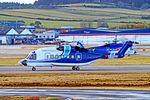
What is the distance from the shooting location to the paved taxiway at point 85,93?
76.5ft

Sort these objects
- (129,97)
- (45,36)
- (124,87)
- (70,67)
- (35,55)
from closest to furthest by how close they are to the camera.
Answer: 1. (129,97)
2. (124,87)
3. (35,55)
4. (70,67)
5. (45,36)

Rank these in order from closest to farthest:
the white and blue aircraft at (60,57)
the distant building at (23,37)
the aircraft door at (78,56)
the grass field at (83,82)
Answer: the grass field at (83,82), the white and blue aircraft at (60,57), the aircraft door at (78,56), the distant building at (23,37)

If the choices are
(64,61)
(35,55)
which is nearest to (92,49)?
(64,61)

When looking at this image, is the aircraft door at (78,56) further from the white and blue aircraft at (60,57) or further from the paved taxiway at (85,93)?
the paved taxiway at (85,93)

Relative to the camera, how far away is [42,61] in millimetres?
40625

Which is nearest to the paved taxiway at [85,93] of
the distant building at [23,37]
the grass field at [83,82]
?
the grass field at [83,82]

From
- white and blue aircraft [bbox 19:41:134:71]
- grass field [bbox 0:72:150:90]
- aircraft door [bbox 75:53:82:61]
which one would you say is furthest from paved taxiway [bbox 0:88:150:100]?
aircraft door [bbox 75:53:82:61]

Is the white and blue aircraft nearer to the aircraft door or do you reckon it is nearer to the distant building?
the aircraft door

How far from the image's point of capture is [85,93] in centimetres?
2486

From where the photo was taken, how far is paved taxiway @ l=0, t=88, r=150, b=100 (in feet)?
76.5

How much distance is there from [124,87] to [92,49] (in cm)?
1415

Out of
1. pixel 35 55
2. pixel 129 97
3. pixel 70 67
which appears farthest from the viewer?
pixel 70 67

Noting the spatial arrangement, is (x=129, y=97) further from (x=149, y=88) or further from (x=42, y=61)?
(x=42, y=61)

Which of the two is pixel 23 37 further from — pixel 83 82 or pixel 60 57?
pixel 83 82
